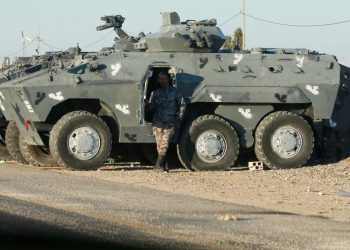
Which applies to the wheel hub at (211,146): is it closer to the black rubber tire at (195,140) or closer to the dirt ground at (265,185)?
the black rubber tire at (195,140)

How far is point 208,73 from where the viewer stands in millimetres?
17844

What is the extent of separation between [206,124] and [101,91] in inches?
83.1

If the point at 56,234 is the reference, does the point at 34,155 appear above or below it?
below

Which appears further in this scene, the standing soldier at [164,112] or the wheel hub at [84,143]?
the wheel hub at [84,143]

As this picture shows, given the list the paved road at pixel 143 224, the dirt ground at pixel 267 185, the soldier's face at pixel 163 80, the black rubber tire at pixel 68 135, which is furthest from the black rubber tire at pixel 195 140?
the paved road at pixel 143 224

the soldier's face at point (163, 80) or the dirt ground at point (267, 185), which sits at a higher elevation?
the soldier's face at point (163, 80)

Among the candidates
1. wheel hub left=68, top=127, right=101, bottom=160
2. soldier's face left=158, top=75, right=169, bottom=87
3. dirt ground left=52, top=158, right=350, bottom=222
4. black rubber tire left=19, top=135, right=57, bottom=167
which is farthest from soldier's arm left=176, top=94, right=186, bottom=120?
black rubber tire left=19, top=135, right=57, bottom=167

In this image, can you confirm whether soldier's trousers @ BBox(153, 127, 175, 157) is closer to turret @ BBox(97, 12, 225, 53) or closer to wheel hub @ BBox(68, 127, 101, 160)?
wheel hub @ BBox(68, 127, 101, 160)

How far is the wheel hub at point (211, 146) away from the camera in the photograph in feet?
57.7

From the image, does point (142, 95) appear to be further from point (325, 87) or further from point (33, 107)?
point (325, 87)

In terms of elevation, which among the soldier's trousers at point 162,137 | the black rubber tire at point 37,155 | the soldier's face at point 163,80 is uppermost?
the soldier's face at point 163,80

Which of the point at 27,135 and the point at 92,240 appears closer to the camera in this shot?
the point at 92,240

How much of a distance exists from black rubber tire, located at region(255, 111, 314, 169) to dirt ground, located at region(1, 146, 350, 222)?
0.34 meters

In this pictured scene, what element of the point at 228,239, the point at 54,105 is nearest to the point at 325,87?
the point at 54,105
